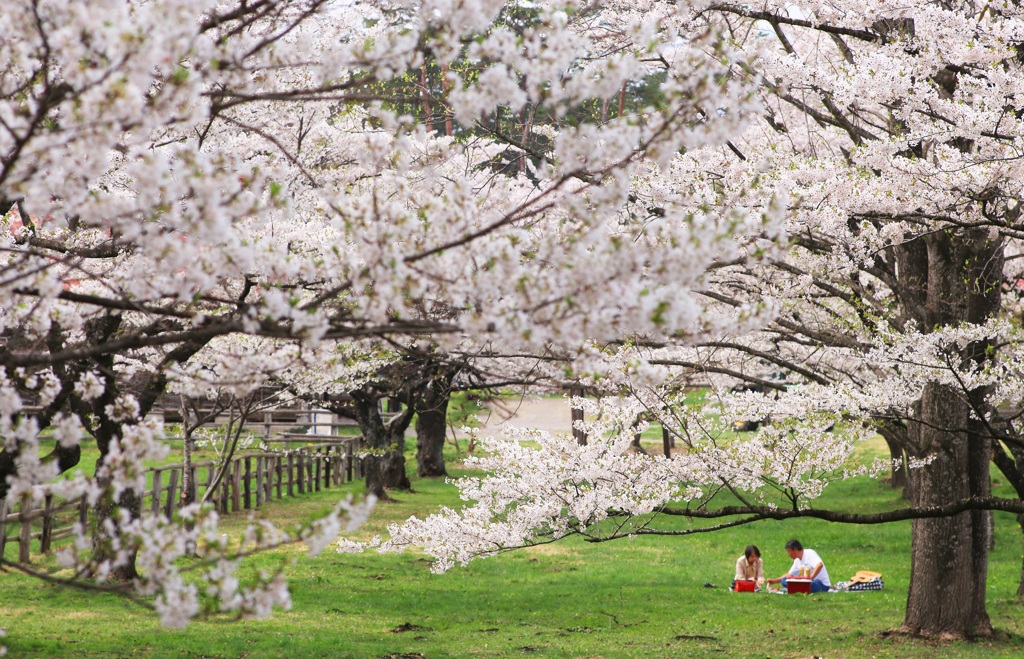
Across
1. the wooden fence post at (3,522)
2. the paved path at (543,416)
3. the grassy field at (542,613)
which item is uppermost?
the paved path at (543,416)

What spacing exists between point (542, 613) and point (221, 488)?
8.36m

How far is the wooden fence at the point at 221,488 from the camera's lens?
10.6 m

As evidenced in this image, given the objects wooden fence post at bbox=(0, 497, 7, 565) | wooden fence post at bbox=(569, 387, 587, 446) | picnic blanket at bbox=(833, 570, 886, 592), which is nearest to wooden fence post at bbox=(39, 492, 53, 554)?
wooden fence post at bbox=(0, 497, 7, 565)

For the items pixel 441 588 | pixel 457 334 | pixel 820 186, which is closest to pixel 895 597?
pixel 441 588

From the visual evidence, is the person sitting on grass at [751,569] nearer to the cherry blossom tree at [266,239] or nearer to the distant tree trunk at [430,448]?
the cherry blossom tree at [266,239]

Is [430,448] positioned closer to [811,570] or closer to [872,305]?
[811,570]

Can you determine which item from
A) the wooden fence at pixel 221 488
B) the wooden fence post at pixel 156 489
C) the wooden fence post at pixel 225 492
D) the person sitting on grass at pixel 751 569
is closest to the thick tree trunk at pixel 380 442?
the wooden fence at pixel 221 488

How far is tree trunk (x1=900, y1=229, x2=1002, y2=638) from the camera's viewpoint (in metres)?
8.52

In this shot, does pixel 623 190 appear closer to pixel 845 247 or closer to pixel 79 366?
pixel 79 366

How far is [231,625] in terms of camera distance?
9.37 meters

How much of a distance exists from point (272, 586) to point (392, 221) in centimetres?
119

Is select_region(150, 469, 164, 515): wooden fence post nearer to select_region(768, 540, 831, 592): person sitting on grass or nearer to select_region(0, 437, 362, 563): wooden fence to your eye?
select_region(0, 437, 362, 563): wooden fence

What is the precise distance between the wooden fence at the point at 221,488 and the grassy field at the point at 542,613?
2.57ft

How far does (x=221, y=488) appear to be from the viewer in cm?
1712
